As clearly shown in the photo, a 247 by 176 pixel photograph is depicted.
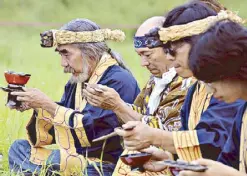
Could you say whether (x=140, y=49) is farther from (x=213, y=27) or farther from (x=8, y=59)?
(x=8, y=59)

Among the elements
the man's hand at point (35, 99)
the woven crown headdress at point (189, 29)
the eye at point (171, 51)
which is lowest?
the man's hand at point (35, 99)

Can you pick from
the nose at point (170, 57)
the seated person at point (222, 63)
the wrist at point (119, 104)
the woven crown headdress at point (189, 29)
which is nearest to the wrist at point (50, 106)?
the wrist at point (119, 104)

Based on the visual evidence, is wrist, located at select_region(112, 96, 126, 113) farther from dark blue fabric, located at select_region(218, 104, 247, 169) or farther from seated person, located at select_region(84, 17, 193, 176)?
dark blue fabric, located at select_region(218, 104, 247, 169)

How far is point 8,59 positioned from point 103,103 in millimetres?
7930

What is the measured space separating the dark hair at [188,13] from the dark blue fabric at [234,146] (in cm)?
84

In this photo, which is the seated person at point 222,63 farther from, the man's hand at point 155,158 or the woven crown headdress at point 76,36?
the woven crown headdress at point 76,36

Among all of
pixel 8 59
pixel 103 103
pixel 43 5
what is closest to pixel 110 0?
pixel 43 5

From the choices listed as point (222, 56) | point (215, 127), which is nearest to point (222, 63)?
point (222, 56)

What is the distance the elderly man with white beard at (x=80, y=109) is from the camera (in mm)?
5527

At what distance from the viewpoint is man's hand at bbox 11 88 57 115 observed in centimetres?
548

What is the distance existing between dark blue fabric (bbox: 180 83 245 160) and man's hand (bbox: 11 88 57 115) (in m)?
1.36

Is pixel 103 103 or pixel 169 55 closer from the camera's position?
pixel 169 55

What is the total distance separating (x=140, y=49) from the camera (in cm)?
507

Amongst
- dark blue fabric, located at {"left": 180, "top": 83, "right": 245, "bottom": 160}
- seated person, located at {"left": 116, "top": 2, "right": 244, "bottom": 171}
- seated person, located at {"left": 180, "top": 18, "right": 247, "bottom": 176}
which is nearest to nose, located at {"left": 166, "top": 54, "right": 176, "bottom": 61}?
seated person, located at {"left": 116, "top": 2, "right": 244, "bottom": 171}
